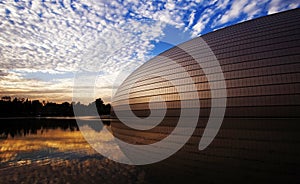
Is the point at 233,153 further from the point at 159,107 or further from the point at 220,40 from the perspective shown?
the point at 220,40

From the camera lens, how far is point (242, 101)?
68.9 ft

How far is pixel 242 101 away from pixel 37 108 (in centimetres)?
9555

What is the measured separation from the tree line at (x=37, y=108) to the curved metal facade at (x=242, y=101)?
60.3 meters

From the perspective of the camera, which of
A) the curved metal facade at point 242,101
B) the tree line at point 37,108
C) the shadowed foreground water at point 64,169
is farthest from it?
the tree line at point 37,108

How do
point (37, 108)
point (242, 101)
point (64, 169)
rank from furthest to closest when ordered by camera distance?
point (37, 108)
point (242, 101)
point (64, 169)

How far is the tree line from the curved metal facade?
60.3 m

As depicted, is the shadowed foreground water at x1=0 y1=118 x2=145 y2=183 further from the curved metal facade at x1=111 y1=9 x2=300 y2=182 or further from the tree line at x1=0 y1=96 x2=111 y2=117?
the tree line at x1=0 y1=96 x2=111 y2=117

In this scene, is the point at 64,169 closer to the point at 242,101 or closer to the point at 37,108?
the point at 242,101

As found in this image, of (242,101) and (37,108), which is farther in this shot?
(37,108)

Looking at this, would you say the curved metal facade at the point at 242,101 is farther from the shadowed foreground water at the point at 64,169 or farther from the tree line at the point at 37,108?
the tree line at the point at 37,108

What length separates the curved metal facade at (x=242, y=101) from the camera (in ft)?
21.5

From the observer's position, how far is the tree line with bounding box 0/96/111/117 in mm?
76075

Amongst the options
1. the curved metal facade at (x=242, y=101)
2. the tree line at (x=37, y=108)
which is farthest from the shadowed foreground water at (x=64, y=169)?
the tree line at (x=37, y=108)

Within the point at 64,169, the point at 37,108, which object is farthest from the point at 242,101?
the point at 37,108
